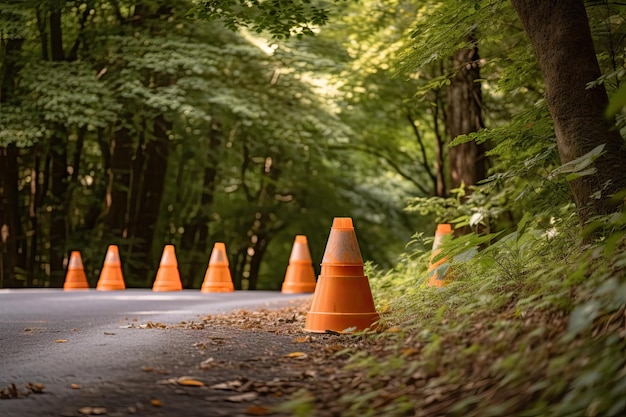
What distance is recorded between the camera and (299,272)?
19453 mm

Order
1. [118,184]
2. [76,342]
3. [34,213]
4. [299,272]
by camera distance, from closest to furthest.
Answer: [76,342] → [299,272] → [34,213] → [118,184]

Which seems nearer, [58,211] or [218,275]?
[218,275]

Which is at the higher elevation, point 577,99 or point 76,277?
point 577,99

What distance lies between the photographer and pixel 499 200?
13.3 m

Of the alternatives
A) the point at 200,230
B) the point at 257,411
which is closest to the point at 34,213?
the point at 200,230

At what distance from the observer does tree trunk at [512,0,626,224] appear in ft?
22.4

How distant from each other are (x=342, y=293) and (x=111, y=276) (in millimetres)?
12475

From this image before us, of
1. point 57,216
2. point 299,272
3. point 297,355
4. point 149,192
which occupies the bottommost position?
point 297,355

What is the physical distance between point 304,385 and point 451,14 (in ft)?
15.8

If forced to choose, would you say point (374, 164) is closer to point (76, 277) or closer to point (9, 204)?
point (9, 204)

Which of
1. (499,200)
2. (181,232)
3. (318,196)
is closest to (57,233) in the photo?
(181,232)

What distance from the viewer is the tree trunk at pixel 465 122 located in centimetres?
1502

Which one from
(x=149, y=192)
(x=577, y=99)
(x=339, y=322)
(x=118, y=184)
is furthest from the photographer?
(x=149, y=192)

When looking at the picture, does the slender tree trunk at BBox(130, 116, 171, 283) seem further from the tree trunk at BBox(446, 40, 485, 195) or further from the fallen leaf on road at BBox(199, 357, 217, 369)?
the fallen leaf on road at BBox(199, 357, 217, 369)
